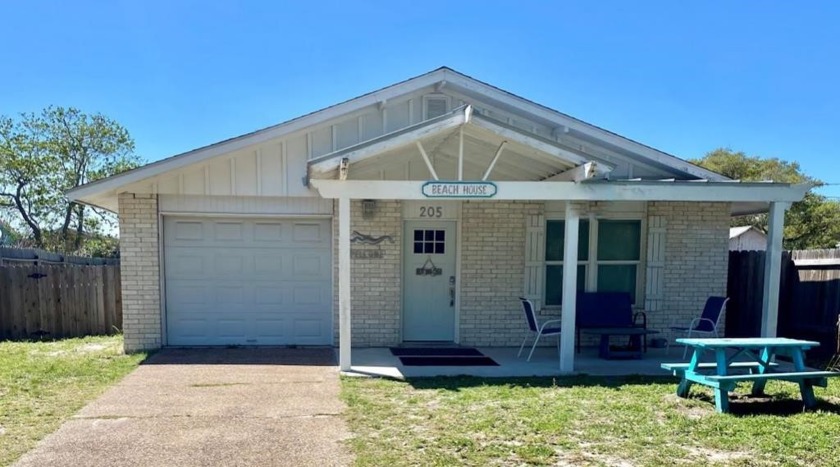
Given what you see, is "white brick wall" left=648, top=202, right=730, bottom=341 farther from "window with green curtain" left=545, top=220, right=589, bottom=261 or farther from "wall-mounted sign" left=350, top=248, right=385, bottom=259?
"wall-mounted sign" left=350, top=248, right=385, bottom=259

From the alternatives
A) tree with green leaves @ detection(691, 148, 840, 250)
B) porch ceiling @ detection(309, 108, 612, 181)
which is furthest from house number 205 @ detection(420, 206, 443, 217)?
tree with green leaves @ detection(691, 148, 840, 250)

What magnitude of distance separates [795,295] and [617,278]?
2925 mm

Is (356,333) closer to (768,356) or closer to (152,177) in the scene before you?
(152,177)

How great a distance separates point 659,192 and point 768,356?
7.65 ft

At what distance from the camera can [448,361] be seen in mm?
7441

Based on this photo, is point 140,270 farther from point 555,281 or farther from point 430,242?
point 555,281

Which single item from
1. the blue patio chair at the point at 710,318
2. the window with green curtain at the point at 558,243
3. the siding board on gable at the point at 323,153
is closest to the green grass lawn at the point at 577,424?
the blue patio chair at the point at 710,318

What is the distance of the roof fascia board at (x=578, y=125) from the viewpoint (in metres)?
8.22

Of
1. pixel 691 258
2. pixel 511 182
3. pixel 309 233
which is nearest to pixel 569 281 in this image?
pixel 511 182

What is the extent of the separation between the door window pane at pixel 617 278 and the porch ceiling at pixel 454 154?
203 cm

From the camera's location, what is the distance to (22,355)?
26.3ft

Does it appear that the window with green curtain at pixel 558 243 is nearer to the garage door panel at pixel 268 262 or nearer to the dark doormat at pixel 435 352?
the dark doormat at pixel 435 352

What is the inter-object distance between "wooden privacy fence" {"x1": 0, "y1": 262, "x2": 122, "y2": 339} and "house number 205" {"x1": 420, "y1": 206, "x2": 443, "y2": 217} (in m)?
6.52

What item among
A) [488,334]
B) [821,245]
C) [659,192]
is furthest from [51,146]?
[821,245]
